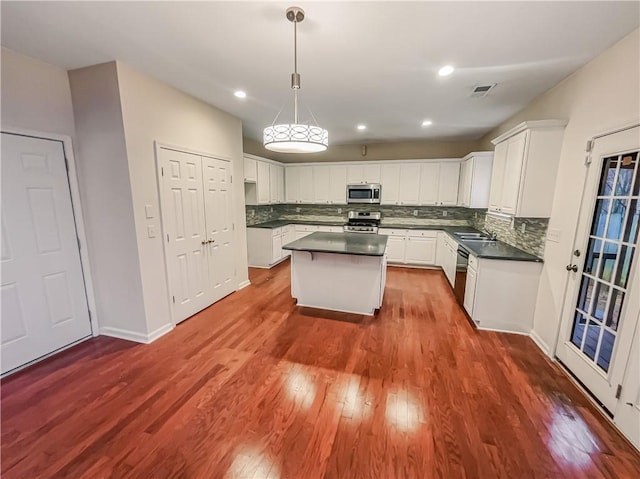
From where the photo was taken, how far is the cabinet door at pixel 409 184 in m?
5.70

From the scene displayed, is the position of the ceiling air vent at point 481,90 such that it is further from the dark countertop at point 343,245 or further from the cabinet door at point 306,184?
the cabinet door at point 306,184

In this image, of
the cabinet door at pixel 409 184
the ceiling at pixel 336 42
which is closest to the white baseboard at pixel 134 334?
the ceiling at pixel 336 42

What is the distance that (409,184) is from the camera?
18.9 ft

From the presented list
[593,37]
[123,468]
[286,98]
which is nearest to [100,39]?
[286,98]

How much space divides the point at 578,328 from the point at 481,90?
8.27 feet

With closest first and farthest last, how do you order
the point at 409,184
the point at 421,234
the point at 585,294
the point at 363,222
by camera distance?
the point at 585,294, the point at 421,234, the point at 409,184, the point at 363,222

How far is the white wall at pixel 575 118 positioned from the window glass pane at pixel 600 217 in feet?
0.58

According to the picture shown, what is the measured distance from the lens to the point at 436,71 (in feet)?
8.19

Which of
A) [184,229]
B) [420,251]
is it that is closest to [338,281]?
[184,229]

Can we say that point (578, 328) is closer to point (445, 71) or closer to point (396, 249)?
point (445, 71)

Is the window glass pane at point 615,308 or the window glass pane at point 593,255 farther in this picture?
the window glass pane at point 593,255

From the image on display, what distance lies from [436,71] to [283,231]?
418 cm

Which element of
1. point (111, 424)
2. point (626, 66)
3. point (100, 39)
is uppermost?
point (100, 39)

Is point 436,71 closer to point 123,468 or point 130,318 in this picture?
point 123,468
